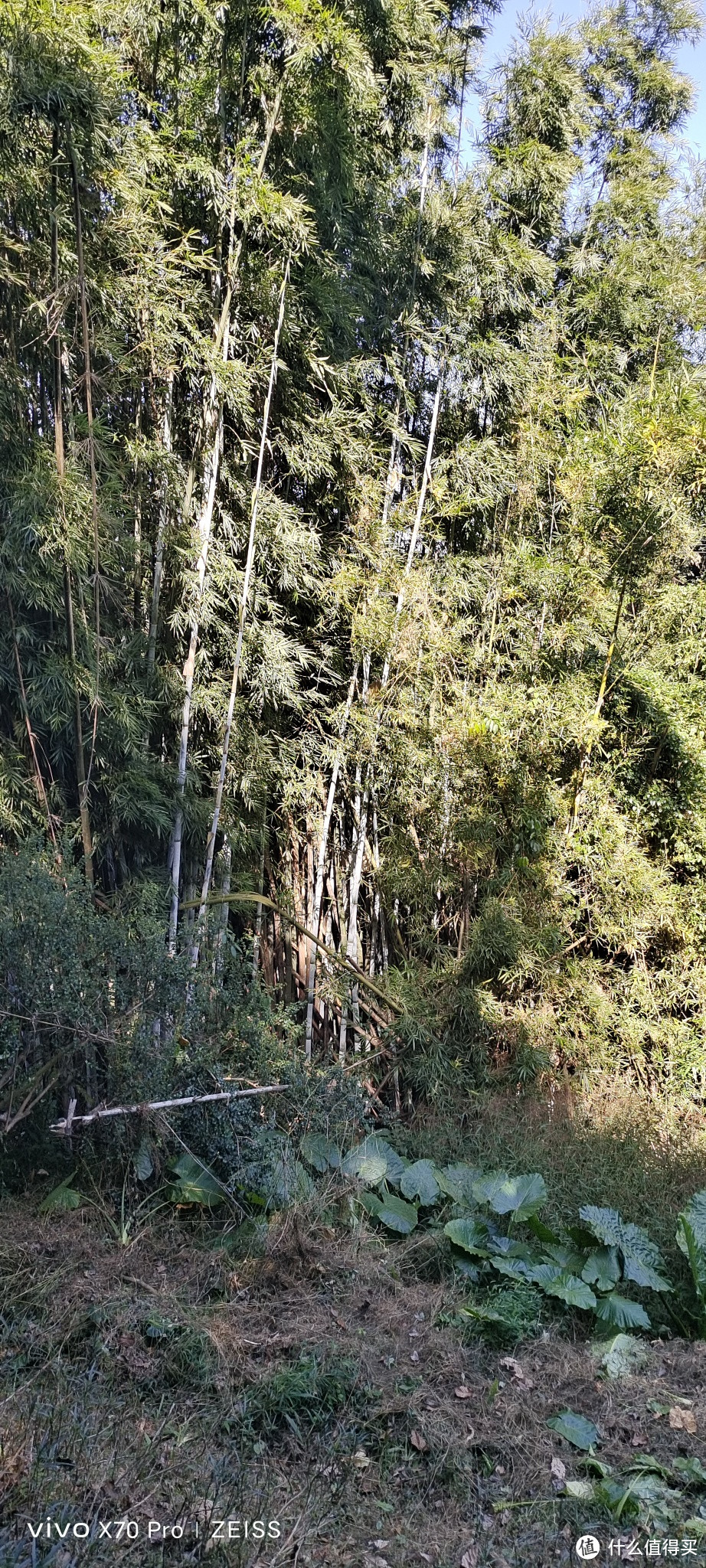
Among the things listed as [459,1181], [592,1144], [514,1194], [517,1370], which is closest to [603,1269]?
[514,1194]

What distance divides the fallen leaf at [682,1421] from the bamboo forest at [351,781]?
1.5 inches

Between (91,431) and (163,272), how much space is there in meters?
0.87

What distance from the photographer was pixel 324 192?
3787 millimetres

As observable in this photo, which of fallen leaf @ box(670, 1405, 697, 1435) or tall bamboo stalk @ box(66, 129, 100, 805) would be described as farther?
tall bamboo stalk @ box(66, 129, 100, 805)

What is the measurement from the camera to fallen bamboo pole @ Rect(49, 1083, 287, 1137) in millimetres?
2640

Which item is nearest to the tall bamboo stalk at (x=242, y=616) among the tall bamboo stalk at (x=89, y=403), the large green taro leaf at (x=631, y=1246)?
the tall bamboo stalk at (x=89, y=403)

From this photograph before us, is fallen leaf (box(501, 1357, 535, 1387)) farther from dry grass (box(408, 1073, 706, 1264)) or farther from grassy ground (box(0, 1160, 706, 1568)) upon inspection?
dry grass (box(408, 1073, 706, 1264))

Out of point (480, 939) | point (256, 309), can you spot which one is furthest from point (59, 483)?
point (480, 939)

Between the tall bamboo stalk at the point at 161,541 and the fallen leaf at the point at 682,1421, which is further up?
the tall bamboo stalk at the point at 161,541

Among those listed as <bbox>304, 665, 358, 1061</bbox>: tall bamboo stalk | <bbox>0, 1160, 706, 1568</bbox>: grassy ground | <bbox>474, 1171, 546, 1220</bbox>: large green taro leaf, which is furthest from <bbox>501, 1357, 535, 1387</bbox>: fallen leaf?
<bbox>304, 665, 358, 1061</bbox>: tall bamboo stalk

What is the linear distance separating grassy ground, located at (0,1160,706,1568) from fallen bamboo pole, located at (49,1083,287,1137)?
11.1 inches

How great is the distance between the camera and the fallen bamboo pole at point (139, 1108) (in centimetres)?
264

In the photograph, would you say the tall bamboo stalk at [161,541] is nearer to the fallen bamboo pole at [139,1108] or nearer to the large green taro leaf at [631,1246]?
the fallen bamboo pole at [139,1108]

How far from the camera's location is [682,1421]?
7.41 feet
